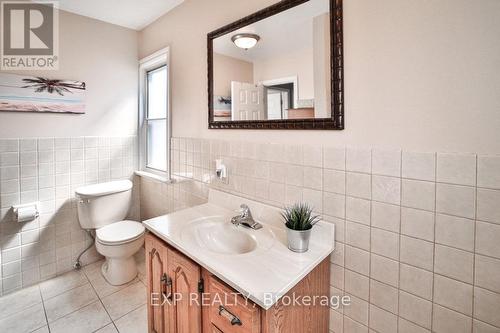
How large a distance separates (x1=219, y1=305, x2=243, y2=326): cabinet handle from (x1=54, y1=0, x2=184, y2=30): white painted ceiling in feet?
7.32

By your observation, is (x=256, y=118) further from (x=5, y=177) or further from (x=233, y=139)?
(x=5, y=177)

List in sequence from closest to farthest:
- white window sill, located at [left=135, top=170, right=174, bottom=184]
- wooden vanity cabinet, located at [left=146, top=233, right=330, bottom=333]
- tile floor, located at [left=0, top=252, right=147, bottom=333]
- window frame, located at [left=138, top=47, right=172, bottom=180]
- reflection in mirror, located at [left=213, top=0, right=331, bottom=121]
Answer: wooden vanity cabinet, located at [left=146, top=233, right=330, bottom=333] < reflection in mirror, located at [left=213, top=0, right=331, bottom=121] < tile floor, located at [left=0, top=252, right=147, bottom=333] < white window sill, located at [left=135, top=170, right=174, bottom=184] < window frame, located at [left=138, top=47, right=172, bottom=180]

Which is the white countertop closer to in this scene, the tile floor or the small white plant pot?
the small white plant pot

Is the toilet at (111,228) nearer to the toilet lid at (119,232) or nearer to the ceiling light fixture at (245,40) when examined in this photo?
the toilet lid at (119,232)

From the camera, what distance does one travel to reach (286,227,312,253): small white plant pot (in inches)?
43.8

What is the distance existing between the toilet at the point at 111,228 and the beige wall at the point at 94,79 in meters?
0.61

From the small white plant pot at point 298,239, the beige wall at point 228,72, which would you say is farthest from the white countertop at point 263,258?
the beige wall at point 228,72

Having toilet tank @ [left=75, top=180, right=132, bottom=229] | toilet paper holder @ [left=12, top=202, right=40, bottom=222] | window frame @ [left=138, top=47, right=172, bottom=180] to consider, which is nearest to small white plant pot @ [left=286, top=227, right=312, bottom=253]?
window frame @ [left=138, top=47, right=172, bottom=180]

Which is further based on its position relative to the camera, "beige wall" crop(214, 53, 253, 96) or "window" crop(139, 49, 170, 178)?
"window" crop(139, 49, 170, 178)

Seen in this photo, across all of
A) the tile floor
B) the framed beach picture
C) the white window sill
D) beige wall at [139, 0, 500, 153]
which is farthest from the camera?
the white window sill

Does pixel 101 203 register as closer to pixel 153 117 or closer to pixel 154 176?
pixel 154 176

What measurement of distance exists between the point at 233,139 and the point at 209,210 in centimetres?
51

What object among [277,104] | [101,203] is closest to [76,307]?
[101,203]

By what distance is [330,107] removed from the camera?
46.4 inches
